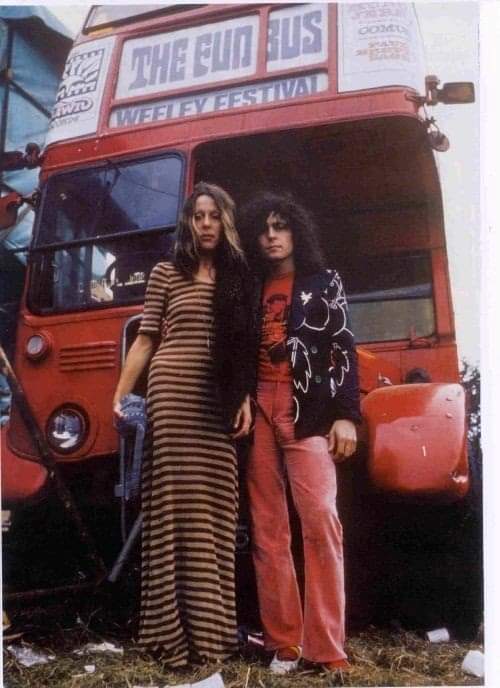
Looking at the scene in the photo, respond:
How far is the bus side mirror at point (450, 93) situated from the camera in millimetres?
2539

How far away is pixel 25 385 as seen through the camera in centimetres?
249

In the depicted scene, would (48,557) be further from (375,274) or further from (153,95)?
(153,95)

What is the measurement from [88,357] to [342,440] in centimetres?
97

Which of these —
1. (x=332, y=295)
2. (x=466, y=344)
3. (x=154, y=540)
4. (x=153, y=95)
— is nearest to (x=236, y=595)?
(x=154, y=540)

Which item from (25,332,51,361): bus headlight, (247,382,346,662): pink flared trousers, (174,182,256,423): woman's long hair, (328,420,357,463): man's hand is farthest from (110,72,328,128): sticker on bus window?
(328,420,357,463): man's hand

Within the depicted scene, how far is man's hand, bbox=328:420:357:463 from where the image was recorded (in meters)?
2.07

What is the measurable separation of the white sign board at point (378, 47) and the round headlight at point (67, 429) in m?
1.50

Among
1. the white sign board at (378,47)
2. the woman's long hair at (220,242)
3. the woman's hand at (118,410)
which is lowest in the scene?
the woman's hand at (118,410)

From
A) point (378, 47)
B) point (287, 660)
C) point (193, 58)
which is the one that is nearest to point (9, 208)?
point (193, 58)

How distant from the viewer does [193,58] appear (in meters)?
2.66

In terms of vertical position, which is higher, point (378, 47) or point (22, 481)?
point (378, 47)

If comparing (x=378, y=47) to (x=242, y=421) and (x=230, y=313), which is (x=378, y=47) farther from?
(x=242, y=421)

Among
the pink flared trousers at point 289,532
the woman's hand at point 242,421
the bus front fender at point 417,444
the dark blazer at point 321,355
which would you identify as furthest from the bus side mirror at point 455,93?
the woman's hand at point 242,421

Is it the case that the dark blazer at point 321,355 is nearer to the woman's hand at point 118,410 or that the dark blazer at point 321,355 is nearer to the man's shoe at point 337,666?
the woman's hand at point 118,410
